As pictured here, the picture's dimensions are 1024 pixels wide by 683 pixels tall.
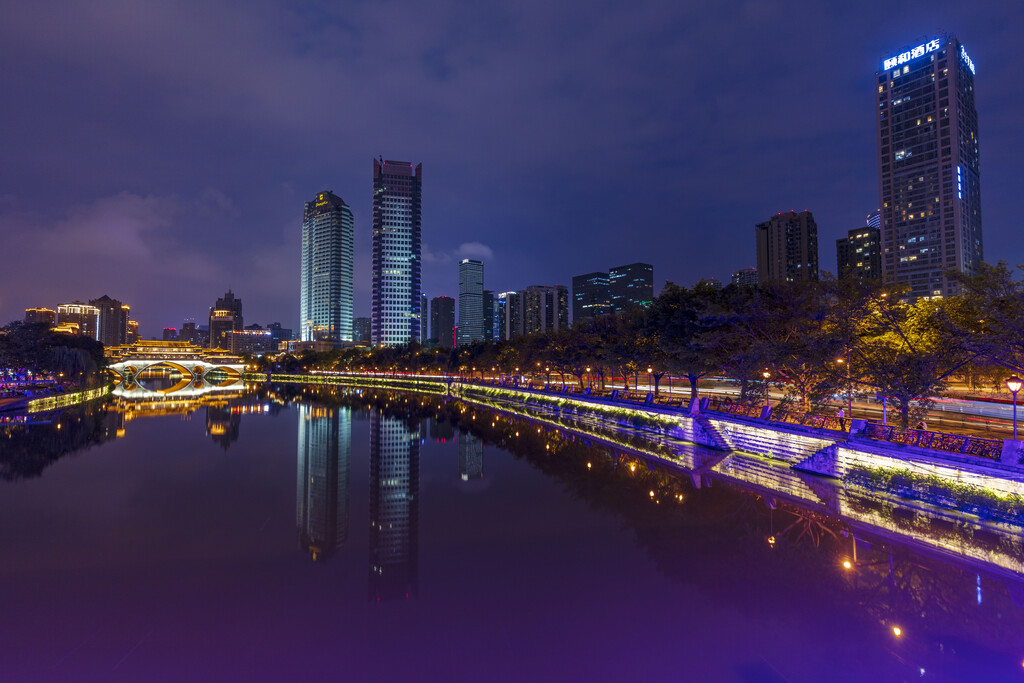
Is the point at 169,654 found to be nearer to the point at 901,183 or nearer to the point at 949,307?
the point at 949,307

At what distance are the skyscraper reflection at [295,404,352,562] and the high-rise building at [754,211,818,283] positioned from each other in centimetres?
18782

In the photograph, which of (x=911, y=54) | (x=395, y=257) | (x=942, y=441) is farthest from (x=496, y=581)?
(x=395, y=257)

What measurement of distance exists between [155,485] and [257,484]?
13.3ft

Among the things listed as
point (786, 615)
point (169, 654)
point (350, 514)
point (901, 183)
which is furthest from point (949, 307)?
point (901, 183)

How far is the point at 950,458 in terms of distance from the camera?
48.6 ft

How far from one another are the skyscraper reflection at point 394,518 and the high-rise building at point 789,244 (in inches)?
7441

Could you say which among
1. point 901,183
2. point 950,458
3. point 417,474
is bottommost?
point 417,474

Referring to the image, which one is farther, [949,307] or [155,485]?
[949,307]

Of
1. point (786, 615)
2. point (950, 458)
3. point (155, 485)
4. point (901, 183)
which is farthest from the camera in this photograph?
point (901, 183)

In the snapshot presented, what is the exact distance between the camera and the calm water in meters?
7.77

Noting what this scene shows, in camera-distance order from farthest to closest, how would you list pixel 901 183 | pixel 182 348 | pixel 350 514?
pixel 182 348, pixel 901 183, pixel 350 514

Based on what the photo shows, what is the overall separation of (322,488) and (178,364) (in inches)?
5102

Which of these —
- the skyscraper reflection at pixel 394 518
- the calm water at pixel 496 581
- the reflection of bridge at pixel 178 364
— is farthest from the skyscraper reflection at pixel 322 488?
the reflection of bridge at pixel 178 364

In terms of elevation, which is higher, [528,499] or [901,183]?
[901,183]
